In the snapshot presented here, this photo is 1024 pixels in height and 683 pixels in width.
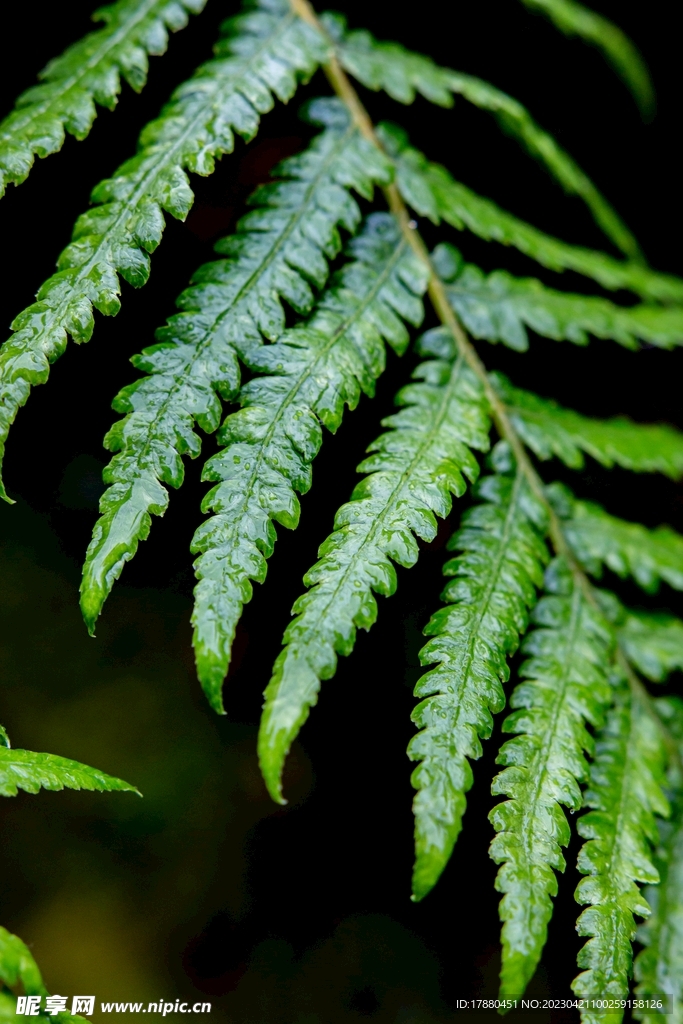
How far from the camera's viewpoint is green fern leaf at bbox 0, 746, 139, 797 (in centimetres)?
107

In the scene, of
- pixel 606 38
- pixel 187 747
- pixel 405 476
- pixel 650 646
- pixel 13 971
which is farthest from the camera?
pixel 606 38

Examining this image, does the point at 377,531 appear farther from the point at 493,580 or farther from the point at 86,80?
the point at 86,80

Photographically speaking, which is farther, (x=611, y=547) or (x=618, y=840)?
(x=611, y=547)

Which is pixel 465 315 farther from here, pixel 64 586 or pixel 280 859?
pixel 280 859

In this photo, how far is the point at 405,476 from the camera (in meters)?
1.34

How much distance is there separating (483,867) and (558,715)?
91 cm

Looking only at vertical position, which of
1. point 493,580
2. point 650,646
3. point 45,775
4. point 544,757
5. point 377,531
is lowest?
point 45,775

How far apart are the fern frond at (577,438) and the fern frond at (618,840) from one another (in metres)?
0.58

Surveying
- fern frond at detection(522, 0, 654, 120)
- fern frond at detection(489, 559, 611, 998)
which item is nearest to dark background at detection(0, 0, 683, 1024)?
fern frond at detection(489, 559, 611, 998)

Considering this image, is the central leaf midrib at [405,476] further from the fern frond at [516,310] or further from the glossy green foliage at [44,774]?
the glossy green foliage at [44,774]

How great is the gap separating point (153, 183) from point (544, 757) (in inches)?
52.8

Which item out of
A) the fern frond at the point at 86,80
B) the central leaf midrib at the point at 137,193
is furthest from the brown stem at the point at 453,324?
the fern frond at the point at 86,80

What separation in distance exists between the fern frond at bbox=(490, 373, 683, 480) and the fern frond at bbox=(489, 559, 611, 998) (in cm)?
29

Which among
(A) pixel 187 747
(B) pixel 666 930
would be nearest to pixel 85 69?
(A) pixel 187 747
